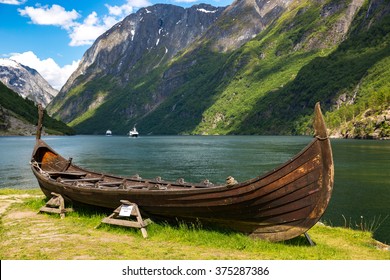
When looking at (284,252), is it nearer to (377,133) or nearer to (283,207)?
(283,207)

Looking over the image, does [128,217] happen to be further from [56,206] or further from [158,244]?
[56,206]

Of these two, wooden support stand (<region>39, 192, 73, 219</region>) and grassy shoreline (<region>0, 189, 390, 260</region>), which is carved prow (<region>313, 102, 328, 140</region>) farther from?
wooden support stand (<region>39, 192, 73, 219</region>)

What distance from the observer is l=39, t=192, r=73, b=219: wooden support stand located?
866 inches

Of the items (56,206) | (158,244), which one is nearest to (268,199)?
(158,244)

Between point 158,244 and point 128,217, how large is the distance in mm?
3277

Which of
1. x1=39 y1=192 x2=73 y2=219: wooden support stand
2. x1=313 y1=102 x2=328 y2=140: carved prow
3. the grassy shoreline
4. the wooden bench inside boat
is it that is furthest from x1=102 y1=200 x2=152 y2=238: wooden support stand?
the wooden bench inside boat

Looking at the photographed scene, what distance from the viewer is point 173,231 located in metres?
17.6

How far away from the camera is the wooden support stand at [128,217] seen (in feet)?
58.9

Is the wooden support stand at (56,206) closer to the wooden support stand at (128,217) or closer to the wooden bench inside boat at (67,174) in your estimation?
the wooden bench inside boat at (67,174)

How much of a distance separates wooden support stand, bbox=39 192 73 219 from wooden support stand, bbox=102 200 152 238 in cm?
445

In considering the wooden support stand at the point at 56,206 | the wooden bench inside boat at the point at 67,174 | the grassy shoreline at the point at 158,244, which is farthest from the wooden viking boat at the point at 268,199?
the wooden bench inside boat at the point at 67,174

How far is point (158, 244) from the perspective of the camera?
53.8 ft

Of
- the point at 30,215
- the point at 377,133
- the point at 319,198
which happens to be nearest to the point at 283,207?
the point at 319,198

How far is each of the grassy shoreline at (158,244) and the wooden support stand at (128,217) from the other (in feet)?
1.13
